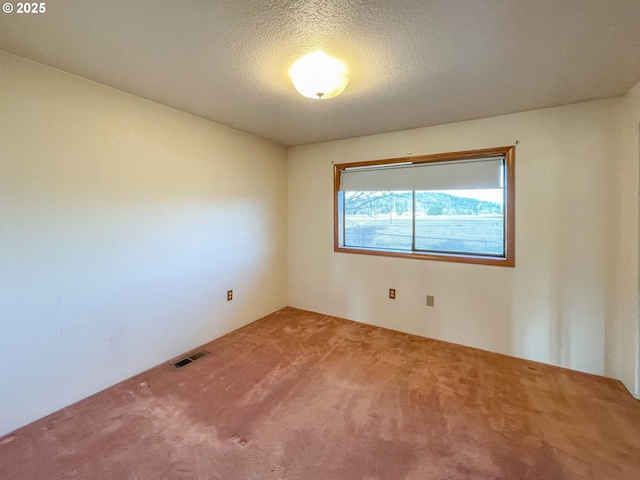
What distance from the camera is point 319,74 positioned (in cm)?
167

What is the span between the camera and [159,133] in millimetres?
2393

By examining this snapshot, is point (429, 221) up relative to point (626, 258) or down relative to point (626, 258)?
up

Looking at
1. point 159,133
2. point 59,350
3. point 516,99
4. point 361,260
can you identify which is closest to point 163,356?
point 59,350

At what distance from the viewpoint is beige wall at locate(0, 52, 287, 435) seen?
168 centimetres

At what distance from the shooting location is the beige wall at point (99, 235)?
1681mm

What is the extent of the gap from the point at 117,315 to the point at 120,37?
6.15 ft

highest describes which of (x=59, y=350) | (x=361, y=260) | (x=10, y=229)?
(x=10, y=229)

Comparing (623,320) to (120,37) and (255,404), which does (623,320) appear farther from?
(120,37)

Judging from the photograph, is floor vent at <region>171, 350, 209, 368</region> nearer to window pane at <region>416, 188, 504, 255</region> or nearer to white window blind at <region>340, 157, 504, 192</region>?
white window blind at <region>340, 157, 504, 192</region>

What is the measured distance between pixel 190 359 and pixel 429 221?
9.17ft

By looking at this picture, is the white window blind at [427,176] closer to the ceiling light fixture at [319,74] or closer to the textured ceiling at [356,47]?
the textured ceiling at [356,47]

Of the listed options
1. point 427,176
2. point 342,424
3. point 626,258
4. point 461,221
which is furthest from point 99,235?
point 626,258

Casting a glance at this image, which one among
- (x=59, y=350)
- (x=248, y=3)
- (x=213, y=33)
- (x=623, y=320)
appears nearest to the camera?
(x=248, y=3)

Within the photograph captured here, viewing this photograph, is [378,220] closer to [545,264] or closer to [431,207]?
[431,207]
